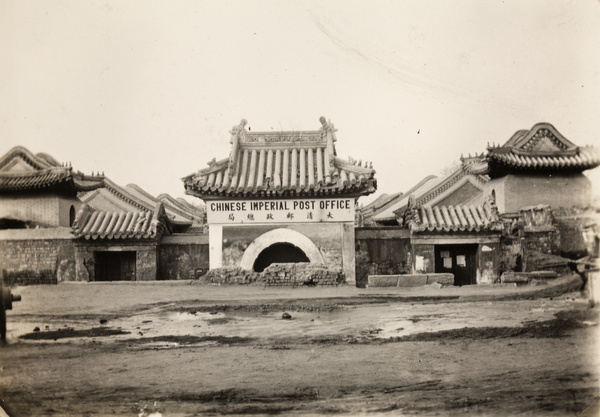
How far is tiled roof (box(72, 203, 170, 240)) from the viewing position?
5941 millimetres

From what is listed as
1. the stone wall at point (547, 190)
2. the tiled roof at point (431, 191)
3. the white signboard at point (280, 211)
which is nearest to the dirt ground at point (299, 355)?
the stone wall at point (547, 190)

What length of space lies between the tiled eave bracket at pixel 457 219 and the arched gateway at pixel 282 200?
68 cm

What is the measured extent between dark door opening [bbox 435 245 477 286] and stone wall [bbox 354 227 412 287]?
372mm

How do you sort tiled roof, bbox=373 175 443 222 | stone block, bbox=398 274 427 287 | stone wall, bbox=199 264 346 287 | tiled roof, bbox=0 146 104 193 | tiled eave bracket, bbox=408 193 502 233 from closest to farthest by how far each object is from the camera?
tiled roof, bbox=0 146 104 193, stone block, bbox=398 274 427 287, stone wall, bbox=199 264 346 287, tiled eave bracket, bbox=408 193 502 233, tiled roof, bbox=373 175 443 222

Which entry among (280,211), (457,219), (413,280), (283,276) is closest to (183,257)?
(280,211)

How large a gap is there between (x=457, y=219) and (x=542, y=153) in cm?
132

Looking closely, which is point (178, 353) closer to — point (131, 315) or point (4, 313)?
point (131, 315)

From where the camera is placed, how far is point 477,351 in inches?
178

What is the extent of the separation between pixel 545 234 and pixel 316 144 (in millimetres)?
2645

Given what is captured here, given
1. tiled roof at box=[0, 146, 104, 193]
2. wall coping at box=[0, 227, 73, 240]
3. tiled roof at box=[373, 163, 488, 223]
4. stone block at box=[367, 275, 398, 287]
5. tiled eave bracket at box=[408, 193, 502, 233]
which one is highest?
tiled roof at box=[373, 163, 488, 223]

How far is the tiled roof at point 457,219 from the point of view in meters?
6.12

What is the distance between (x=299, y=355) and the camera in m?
4.49

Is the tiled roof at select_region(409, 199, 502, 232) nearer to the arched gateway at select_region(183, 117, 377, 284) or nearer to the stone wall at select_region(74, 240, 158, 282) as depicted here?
the arched gateway at select_region(183, 117, 377, 284)

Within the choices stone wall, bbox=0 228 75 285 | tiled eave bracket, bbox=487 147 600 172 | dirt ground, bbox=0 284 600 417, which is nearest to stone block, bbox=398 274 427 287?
dirt ground, bbox=0 284 600 417
